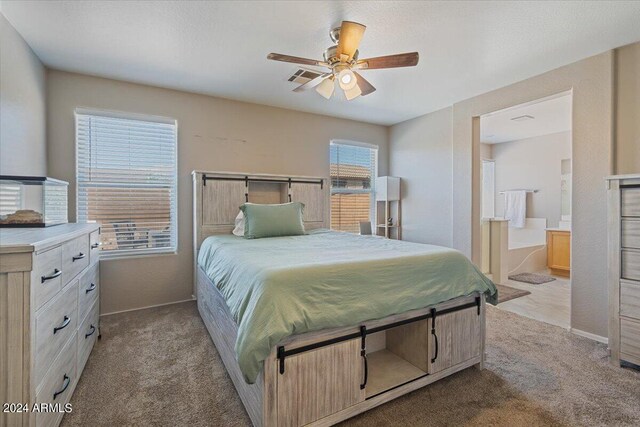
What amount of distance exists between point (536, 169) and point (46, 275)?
293 inches

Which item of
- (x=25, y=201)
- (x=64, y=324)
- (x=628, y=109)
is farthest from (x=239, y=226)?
(x=628, y=109)

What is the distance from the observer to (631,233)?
2.08m

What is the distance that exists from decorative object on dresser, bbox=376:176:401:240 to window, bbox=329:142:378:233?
17cm

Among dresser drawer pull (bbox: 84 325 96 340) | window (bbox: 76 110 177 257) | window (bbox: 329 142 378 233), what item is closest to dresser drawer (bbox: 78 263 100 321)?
dresser drawer pull (bbox: 84 325 96 340)

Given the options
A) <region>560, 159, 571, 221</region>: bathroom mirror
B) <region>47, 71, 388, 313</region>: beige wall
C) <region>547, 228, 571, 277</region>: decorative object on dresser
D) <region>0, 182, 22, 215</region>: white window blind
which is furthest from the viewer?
<region>560, 159, 571, 221</region>: bathroom mirror

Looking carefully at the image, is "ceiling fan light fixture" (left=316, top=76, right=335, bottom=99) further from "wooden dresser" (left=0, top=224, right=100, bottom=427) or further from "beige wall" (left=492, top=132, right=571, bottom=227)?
"beige wall" (left=492, top=132, right=571, bottom=227)

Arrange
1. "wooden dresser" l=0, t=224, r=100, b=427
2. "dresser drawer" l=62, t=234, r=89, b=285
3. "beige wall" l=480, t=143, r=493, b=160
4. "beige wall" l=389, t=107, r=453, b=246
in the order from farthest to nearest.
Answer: "beige wall" l=480, t=143, r=493, b=160 < "beige wall" l=389, t=107, r=453, b=246 < "dresser drawer" l=62, t=234, r=89, b=285 < "wooden dresser" l=0, t=224, r=100, b=427

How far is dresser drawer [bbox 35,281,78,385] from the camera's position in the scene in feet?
4.07

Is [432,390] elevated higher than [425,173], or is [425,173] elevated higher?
[425,173]

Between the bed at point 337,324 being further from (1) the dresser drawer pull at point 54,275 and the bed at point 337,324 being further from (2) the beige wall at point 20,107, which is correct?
(2) the beige wall at point 20,107

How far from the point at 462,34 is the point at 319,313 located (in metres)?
2.47

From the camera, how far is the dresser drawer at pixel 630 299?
6.74ft

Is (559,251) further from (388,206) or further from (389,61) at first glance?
(389,61)

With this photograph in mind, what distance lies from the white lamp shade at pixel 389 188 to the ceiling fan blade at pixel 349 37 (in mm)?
2920
